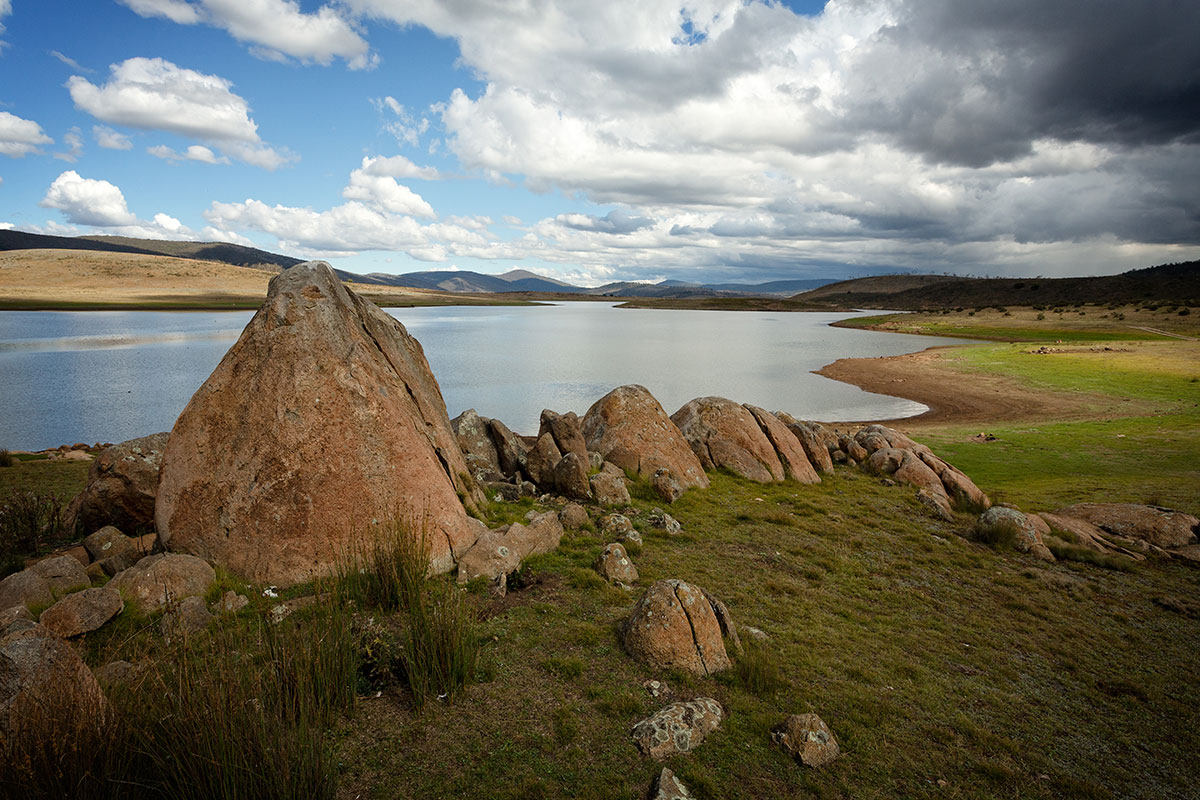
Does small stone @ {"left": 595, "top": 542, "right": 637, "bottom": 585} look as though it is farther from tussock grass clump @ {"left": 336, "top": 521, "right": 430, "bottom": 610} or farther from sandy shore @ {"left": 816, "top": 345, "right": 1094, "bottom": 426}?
sandy shore @ {"left": 816, "top": 345, "right": 1094, "bottom": 426}

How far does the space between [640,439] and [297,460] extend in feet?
31.2

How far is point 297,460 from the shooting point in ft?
28.1

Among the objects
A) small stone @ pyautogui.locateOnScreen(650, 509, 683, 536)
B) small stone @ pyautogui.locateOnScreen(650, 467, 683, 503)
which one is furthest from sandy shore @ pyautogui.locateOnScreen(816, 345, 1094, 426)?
small stone @ pyautogui.locateOnScreen(650, 509, 683, 536)

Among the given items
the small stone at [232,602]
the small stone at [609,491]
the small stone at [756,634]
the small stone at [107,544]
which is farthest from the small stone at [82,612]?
the small stone at [609,491]

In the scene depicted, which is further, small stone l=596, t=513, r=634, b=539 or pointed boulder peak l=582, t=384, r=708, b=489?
pointed boulder peak l=582, t=384, r=708, b=489

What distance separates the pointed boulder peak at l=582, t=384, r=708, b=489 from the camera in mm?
15758

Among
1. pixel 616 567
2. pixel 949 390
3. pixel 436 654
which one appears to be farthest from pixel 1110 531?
pixel 949 390

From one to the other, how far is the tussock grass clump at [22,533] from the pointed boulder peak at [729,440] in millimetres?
15153

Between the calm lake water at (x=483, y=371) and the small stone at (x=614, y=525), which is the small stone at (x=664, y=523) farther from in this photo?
the calm lake water at (x=483, y=371)

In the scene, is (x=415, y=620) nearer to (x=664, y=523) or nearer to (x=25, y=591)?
(x=25, y=591)

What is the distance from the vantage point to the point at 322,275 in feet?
34.7

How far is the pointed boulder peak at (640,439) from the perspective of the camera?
15.8 m

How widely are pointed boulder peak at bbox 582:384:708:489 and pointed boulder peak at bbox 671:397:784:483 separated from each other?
1064 mm

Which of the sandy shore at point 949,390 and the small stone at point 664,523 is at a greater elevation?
the small stone at point 664,523
